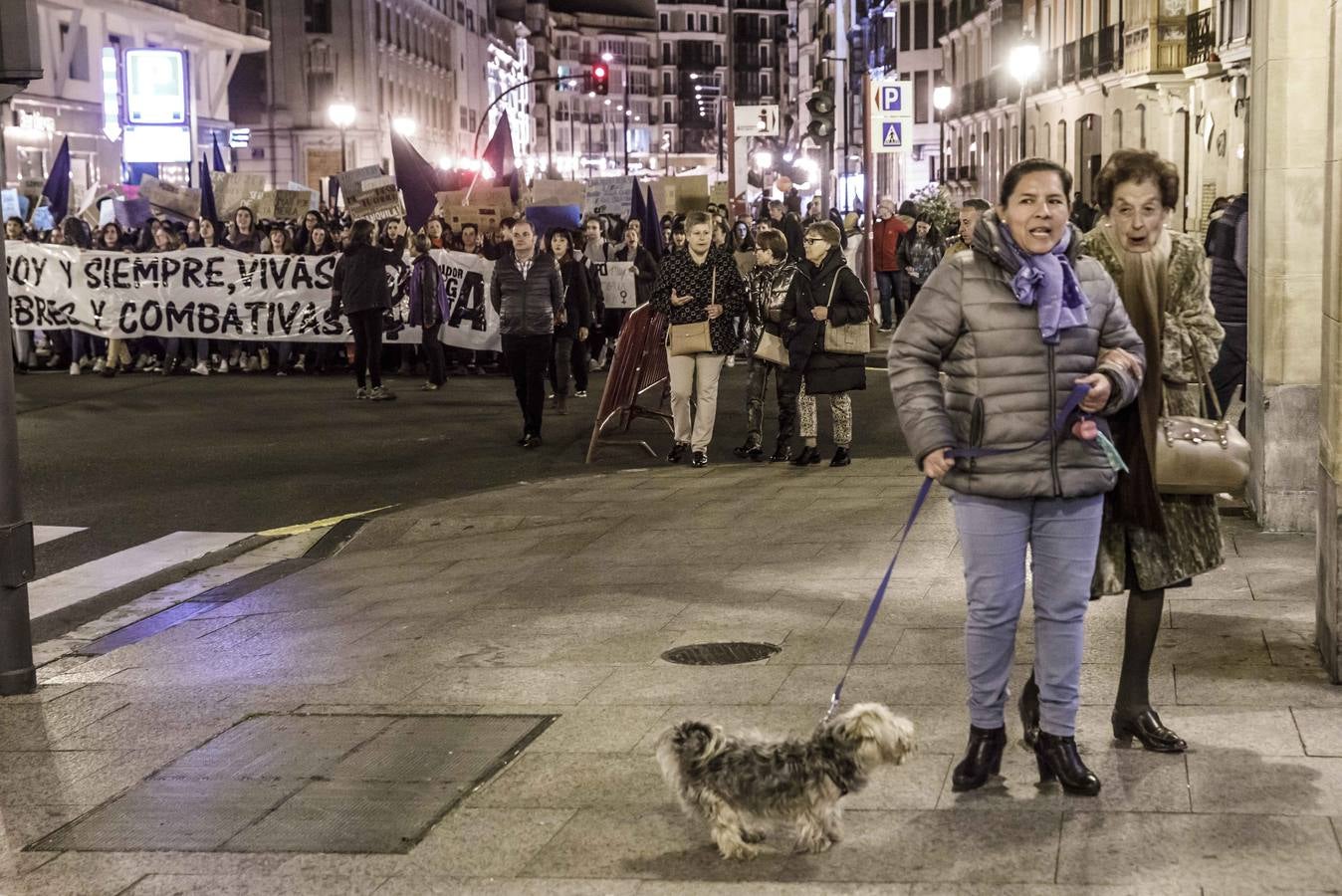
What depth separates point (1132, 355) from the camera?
527 centimetres

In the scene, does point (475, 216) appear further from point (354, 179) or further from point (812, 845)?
point (812, 845)

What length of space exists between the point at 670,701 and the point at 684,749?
1714 mm

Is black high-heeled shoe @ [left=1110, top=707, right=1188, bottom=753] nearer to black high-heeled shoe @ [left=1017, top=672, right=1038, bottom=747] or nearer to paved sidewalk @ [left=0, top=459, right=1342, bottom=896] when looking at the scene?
paved sidewalk @ [left=0, top=459, right=1342, bottom=896]

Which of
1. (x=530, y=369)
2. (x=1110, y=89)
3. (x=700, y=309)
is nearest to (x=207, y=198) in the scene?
(x=530, y=369)

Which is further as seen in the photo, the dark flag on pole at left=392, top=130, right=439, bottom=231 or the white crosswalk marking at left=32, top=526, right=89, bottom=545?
the dark flag on pole at left=392, top=130, right=439, bottom=231

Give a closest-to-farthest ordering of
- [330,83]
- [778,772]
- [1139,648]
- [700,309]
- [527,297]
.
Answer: [778,772] < [1139,648] < [700,309] < [527,297] < [330,83]

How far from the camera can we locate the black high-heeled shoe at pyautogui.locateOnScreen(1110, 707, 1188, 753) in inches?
220

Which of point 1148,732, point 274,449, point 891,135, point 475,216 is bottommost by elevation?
point 274,449

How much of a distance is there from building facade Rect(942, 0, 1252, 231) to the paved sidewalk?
1778 cm

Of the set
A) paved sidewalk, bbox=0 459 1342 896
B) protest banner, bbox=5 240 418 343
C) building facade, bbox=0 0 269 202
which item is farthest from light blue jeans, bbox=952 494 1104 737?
building facade, bbox=0 0 269 202

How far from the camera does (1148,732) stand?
18.5 feet

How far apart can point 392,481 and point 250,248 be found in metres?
11.4

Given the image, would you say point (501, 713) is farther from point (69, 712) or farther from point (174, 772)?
point (69, 712)

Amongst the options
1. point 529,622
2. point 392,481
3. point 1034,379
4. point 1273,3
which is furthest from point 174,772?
point 392,481
